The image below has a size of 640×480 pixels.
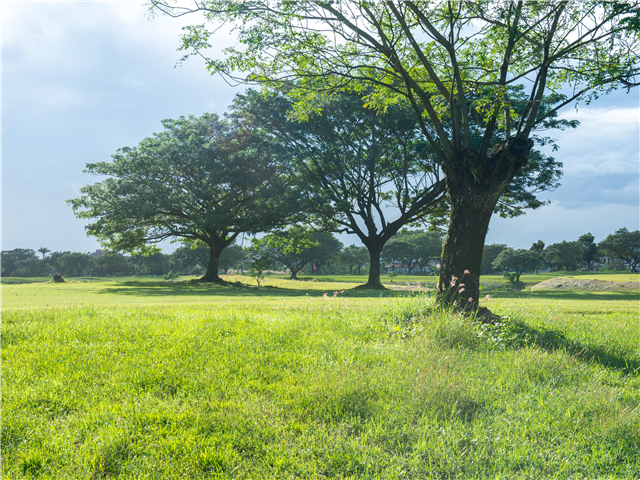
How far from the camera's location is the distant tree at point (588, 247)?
245 ft

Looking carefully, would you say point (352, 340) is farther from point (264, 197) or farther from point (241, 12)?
point (264, 197)

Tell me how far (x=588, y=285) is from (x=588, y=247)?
158 feet

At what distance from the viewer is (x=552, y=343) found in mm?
6789

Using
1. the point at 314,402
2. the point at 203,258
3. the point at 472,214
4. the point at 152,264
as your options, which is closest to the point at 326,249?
the point at 203,258

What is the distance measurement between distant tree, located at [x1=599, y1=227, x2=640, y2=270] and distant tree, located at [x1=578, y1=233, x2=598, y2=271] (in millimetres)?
1775

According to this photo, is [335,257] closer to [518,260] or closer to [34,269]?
[518,260]

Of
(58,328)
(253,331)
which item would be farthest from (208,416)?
(58,328)

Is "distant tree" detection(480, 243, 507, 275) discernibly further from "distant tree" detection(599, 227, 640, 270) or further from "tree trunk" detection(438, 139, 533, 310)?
"tree trunk" detection(438, 139, 533, 310)

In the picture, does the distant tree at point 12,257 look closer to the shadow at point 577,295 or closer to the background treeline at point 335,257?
the background treeline at point 335,257

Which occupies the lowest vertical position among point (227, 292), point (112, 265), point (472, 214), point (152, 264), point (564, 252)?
point (227, 292)

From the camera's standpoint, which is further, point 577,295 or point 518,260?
point 518,260

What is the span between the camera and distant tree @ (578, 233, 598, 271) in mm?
74625

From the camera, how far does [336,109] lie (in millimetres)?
26141

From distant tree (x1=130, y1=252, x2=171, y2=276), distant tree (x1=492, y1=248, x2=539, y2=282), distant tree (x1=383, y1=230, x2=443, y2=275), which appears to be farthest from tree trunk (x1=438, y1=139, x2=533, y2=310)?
distant tree (x1=130, y1=252, x2=171, y2=276)
